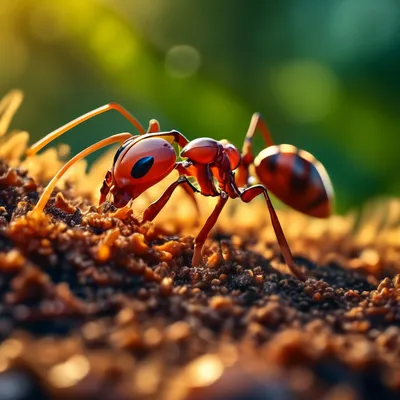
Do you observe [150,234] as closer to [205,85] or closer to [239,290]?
[239,290]

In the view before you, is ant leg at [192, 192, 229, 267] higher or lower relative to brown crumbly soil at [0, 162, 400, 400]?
higher

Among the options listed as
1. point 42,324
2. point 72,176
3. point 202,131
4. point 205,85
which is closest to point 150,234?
point 72,176

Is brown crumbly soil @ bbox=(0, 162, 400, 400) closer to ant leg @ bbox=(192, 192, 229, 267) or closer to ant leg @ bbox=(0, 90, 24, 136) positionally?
ant leg @ bbox=(192, 192, 229, 267)

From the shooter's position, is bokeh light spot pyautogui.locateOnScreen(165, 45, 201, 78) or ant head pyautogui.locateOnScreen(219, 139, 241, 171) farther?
bokeh light spot pyautogui.locateOnScreen(165, 45, 201, 78)

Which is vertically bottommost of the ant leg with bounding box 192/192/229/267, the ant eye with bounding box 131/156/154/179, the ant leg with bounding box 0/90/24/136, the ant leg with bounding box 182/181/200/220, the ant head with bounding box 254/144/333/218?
the ant leg with bounding box 192/192/229/267

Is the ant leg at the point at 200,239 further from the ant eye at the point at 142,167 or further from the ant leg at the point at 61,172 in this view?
the ant leg at the point at 61,172

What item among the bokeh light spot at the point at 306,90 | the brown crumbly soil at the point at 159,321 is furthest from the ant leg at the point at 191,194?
the bokeh light spot at the point at 306,90

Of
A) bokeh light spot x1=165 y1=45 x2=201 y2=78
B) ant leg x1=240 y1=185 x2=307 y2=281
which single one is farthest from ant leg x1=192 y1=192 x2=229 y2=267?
bokeh light spot x1=165 y1=45 x2=201 y2=78

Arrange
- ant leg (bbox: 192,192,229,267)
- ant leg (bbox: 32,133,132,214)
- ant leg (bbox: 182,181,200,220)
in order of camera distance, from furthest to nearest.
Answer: ant leg (bbox: 182,181,200,220)
ant leg (bbox: 192,192,229,267)
ant leg (bbox: 32,133,132,214)
